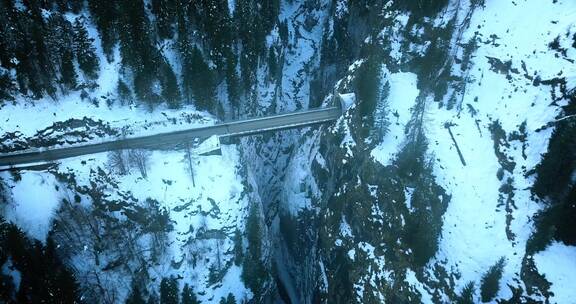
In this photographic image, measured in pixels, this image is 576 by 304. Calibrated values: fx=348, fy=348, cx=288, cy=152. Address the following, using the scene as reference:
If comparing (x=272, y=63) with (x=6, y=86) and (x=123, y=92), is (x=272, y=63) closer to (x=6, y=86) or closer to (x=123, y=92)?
(x=123, y=92)

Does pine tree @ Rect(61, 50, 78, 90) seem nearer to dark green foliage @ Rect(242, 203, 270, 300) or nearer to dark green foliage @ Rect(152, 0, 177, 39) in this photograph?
dark green foliage @ Rect(152, 0, 177, 39)

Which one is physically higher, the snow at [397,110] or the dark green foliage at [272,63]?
the dark green foliage at [272,63]

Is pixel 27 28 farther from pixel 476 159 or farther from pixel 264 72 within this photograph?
pixel 476 159

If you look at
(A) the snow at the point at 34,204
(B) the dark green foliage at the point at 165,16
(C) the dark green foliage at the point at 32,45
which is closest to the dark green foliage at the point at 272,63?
(B) the dark green foliage at the point at 165,16

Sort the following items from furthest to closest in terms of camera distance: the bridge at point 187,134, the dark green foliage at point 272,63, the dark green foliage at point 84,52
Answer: the dark green foliage at point 272,63, the dark green foliage at point 84,52, the bridge at point 187,134

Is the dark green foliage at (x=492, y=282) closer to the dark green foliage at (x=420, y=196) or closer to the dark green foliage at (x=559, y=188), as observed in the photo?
the dark green foliage at (x=559, y=188)

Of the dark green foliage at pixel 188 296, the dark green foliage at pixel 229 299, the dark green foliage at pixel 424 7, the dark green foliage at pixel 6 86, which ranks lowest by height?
the dark green foliage at pixel 229 299
